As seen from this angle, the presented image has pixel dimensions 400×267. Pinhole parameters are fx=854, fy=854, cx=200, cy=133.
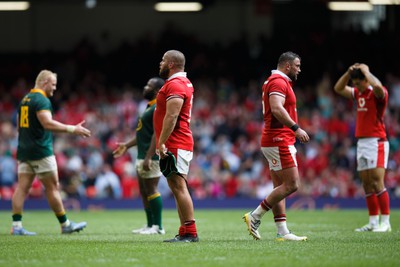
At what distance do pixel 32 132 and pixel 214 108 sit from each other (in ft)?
58.4

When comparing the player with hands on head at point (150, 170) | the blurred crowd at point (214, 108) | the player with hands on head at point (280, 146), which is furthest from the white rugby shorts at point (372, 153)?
the blurred crowd at point (214, 108)

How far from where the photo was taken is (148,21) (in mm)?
35188

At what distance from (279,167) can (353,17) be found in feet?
82.5

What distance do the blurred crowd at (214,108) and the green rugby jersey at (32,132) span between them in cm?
1223

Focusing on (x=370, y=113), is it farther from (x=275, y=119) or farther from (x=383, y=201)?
(x=275, y=119)

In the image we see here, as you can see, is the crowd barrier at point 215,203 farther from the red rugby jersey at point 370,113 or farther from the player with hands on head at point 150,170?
the red rugby jersey at point 370,113

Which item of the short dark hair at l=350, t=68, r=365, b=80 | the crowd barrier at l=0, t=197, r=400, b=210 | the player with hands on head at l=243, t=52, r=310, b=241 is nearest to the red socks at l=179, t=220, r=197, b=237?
the player with hands on head at l=243, t=52, r=310, b=241

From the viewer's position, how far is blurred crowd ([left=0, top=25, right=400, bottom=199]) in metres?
27.0

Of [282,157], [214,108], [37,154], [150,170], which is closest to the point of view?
[282,157]

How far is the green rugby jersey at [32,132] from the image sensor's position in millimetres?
13805

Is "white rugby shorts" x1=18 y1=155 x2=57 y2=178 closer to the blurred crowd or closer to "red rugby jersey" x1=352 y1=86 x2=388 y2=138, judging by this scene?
"red rugby jersey" x1=352 y1=86 x2=388 y2=138

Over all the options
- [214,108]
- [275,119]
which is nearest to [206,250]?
[275,119]

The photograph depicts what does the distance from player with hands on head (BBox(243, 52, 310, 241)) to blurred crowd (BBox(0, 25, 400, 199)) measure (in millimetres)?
14748

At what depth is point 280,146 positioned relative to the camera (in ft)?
39.0
